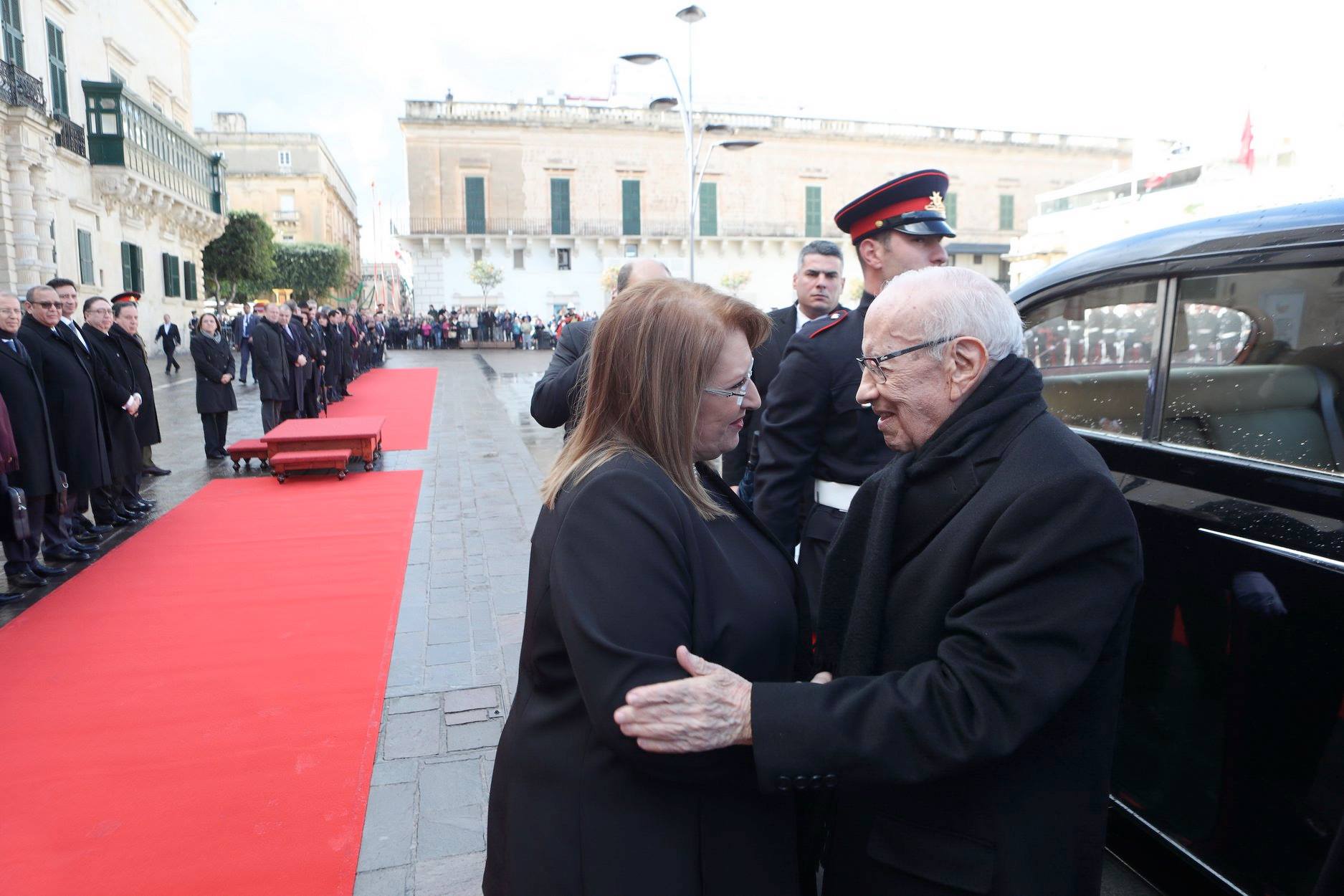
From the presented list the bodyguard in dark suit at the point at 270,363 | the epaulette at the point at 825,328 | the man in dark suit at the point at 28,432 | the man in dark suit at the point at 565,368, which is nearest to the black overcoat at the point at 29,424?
the man in dark suit at the point at 28,432

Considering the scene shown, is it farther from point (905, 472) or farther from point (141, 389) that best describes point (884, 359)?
point (141, 389)

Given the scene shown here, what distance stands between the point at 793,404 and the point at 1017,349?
4.89 ft

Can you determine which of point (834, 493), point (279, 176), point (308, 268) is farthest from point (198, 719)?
point (279, 176)

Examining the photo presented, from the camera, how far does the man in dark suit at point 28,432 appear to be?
5914mm

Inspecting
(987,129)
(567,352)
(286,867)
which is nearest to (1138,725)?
(286,867)

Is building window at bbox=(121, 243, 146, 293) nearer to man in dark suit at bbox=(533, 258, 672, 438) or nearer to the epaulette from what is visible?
man in dark suit at bbox=(533, 258, 672, 438)

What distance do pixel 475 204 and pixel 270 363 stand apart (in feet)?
122

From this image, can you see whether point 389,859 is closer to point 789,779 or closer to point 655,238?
point 789,779

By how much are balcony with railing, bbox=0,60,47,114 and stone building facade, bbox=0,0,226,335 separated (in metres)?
0.03

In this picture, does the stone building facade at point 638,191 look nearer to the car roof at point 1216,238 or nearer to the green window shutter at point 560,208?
the green window shutter at point 560,208

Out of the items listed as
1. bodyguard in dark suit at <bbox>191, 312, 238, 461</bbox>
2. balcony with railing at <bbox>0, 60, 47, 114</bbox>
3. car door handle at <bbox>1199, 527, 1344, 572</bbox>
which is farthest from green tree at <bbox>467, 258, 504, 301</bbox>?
car door handle at <bbox>1199, 527, 1344, 572</bbox>

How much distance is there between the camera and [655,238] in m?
48.8

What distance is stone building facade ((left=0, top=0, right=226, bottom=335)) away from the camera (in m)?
20.5

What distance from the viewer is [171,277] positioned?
30.4 meters
